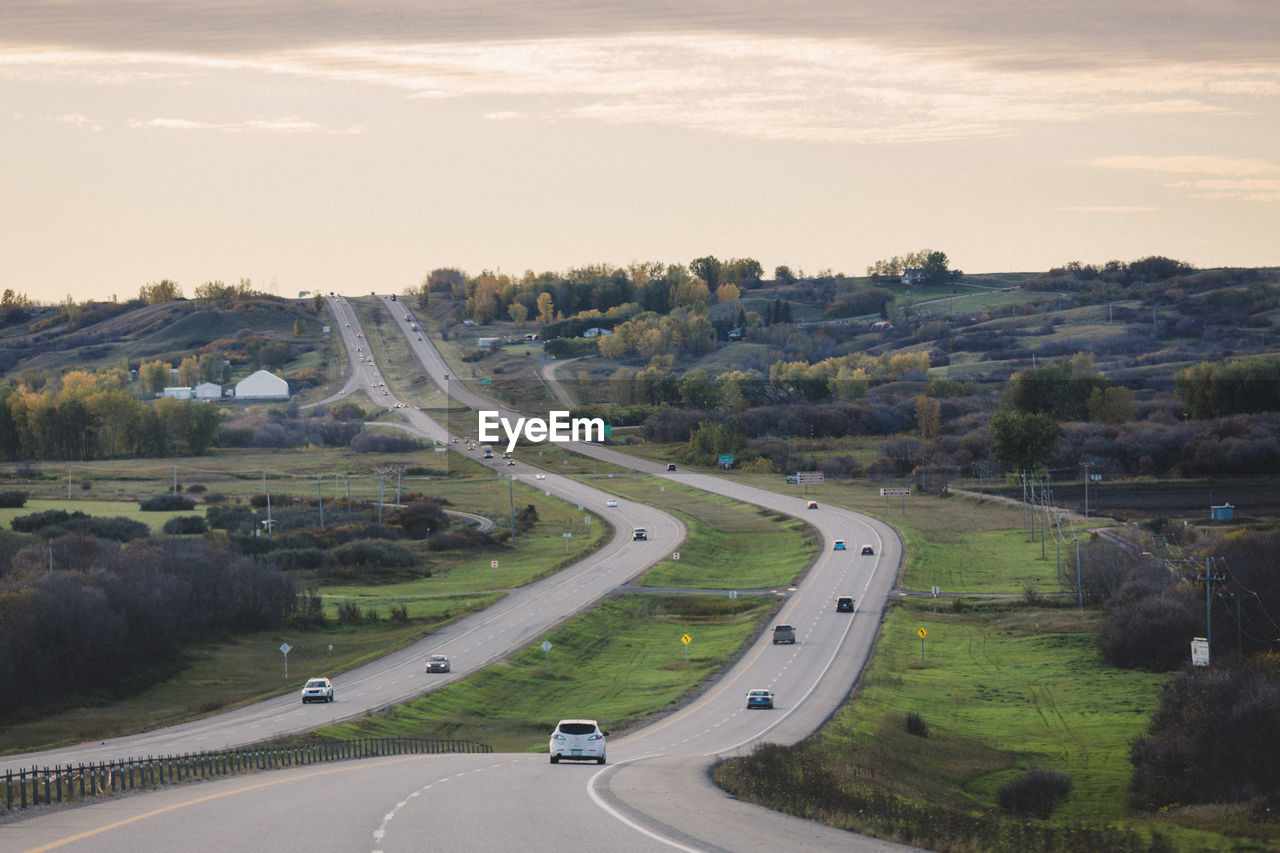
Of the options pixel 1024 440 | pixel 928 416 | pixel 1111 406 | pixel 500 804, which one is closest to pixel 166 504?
pixel 1024 440

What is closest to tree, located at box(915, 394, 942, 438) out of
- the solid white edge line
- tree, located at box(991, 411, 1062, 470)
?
tree, located at box(991, 411, 1062, 470)

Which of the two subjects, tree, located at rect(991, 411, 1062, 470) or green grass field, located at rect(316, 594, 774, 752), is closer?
green grass field, located at rect(316, 594, 774, 752)

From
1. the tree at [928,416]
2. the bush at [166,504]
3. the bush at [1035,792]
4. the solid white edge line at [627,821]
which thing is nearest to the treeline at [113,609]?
the bush at [166,504]

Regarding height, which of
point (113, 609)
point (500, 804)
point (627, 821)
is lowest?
point (113, 609)

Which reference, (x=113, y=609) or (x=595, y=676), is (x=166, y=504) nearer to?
(x=113, y=609)

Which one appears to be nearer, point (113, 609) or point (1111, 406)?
point (113, 609)

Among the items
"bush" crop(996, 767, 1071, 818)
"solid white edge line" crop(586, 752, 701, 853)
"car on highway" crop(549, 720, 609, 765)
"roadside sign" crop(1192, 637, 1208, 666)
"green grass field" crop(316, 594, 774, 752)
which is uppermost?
"solid white edge line" crop(586, 752, 701, 853)

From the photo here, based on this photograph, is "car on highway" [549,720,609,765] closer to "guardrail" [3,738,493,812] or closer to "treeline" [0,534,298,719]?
"guardrail" [3,738,493,812]

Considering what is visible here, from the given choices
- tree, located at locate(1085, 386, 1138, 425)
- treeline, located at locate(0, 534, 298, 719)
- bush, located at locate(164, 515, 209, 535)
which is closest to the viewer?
treeline, located at locate(0, 534, 298, 719)
